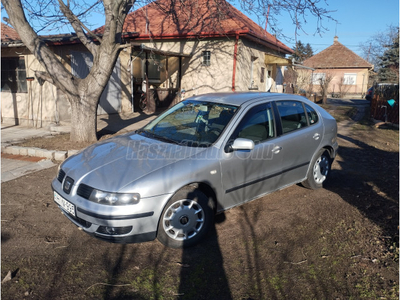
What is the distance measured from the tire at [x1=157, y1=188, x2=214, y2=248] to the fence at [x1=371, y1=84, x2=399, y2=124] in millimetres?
12540

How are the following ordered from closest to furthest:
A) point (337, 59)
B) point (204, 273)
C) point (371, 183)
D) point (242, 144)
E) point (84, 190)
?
1. point (204, 273)
2. point (84, 190)
3. point (242, 144)
4. point (371, 183)
5. point (337, 59)

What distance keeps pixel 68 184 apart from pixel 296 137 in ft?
10.2

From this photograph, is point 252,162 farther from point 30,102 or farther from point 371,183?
point 30,102

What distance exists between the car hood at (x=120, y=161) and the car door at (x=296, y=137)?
1.43 meters

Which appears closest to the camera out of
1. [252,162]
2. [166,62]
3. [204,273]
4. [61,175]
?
[204,273]

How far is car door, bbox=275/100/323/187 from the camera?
14.9 feet

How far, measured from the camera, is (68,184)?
354 centimetres

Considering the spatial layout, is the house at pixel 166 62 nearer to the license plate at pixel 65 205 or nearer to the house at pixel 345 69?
the license plate at pixel 65 205

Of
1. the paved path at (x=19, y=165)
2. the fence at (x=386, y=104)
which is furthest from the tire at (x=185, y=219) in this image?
the fence at (x=386, y=104)

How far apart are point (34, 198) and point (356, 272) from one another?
4.48 m

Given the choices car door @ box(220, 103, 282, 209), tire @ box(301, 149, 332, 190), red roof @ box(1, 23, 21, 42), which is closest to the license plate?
car door @ box(220, 103, 282, 209)

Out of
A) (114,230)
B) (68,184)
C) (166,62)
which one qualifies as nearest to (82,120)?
(68,184)

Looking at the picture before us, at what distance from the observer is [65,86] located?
25.1 feet

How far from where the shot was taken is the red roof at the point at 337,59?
4250 centimetres
